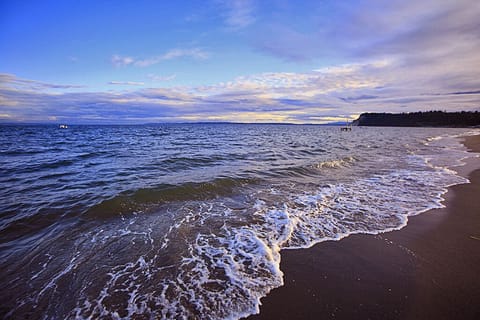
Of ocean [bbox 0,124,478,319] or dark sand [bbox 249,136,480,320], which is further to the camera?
ocean [bbox 0,124,478,319]

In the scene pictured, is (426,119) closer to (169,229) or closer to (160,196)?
(160,196)

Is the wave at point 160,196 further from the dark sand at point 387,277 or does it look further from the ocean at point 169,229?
the dark sand at point 387,277

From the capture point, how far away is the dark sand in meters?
3.19

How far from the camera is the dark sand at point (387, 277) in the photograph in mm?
3188

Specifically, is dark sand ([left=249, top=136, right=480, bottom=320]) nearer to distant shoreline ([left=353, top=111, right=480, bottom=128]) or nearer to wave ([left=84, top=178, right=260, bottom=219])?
wave ([left=84, top=178, right=260, bottom=219])

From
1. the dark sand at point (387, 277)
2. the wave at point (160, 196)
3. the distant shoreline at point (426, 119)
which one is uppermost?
the distant shoreline at point (426, 119)

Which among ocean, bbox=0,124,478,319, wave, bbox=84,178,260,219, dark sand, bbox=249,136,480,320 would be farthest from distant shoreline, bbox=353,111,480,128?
wave, bbox=84,178,260,219

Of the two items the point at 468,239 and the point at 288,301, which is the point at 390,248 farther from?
the point at 288,301

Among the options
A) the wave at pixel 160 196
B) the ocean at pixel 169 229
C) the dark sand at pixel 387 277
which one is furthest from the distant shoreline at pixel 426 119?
the wave at pixel 160 196

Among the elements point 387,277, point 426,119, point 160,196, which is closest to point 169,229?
point 160,196

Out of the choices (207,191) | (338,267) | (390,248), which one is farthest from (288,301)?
(207,191)

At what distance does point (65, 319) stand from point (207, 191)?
620 cm

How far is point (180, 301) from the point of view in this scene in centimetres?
346

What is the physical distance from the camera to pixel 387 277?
3.91 m
